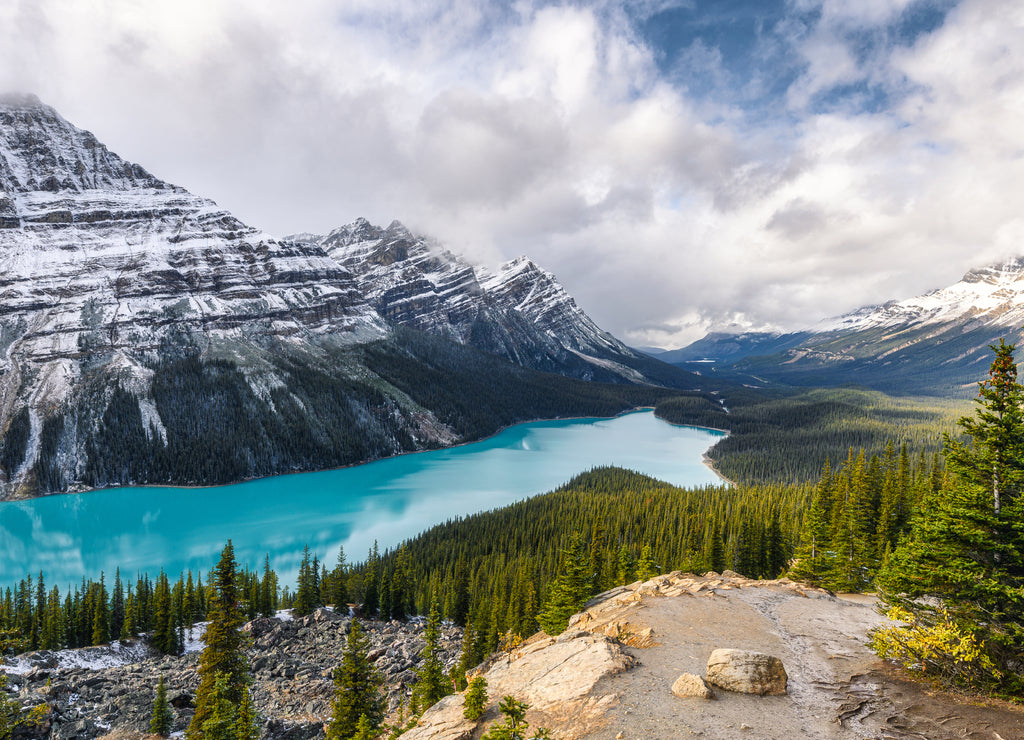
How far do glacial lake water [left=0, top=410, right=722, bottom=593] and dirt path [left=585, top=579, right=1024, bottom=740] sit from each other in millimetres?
61045

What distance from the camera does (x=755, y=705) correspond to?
1215 cm

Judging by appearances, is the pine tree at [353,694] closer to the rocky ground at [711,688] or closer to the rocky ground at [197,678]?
the rocky ground at [197,678]

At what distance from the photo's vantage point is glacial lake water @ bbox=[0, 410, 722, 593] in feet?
233

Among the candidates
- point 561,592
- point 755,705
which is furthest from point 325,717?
point 755,705

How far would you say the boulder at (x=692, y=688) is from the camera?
1240cm

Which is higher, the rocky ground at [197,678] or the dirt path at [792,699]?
the dirt path at [792,699]

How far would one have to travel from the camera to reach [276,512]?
9481 centimetres

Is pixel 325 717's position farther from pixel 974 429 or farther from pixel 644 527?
pixel 644 527

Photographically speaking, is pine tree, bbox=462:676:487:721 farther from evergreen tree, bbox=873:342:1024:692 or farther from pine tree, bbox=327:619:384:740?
evergreen tree, bbox=873:342:1024:692

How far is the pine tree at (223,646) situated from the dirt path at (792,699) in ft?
60.3

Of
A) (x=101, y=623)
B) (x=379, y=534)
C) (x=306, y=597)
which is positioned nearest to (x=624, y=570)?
(x=306, y=597)

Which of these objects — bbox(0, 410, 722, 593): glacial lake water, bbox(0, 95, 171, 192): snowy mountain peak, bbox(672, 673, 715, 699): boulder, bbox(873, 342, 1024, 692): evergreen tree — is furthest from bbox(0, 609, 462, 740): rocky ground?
bbox(0, 95, 171, 192): snowy mountain peak

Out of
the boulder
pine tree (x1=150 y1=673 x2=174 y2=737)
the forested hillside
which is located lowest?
the forested hillside

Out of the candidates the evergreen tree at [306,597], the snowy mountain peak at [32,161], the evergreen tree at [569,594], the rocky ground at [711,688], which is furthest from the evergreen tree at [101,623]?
the snowy mountain peak at [32,161]
